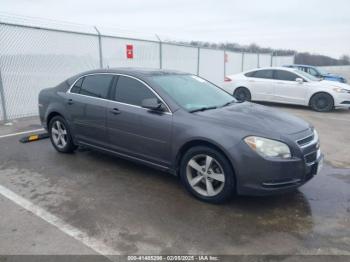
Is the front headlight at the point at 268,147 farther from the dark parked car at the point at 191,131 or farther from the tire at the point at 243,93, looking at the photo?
the tire at the point at 243,93

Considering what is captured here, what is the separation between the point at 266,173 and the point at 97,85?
9.82 feet

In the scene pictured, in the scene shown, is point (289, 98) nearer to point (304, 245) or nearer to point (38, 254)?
point (304, 245)

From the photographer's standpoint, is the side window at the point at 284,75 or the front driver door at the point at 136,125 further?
the side window at the point at 284,75

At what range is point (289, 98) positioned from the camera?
1197 centimetres

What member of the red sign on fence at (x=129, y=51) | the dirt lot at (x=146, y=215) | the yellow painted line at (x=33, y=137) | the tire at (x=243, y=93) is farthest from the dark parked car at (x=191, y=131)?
the tire at (x=243, y=93)

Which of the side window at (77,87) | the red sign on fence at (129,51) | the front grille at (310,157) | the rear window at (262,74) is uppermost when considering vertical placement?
the red sign on fence at (129,51)

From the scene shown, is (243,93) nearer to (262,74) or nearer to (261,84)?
(261,84)

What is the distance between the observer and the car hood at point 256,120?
3.82 m

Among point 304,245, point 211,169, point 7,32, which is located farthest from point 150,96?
point 7,32

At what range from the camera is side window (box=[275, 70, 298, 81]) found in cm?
1186

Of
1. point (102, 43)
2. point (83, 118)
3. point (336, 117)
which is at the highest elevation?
point (102, 43)

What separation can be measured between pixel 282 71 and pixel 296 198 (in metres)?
8.83

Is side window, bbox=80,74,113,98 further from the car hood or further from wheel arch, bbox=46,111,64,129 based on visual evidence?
the car hood

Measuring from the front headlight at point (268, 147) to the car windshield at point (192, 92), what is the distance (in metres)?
0.95
